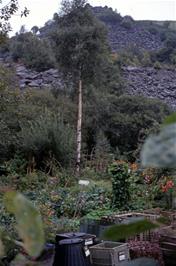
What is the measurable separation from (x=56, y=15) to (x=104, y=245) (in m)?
9.57

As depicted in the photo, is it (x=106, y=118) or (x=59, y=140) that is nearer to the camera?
(x=59, y=140)

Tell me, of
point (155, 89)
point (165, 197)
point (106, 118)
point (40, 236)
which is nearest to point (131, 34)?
point (155, 89)

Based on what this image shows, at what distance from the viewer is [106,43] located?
532 inches

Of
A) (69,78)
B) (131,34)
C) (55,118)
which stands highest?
(131,34)

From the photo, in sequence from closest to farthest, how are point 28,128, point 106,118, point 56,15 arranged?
point 28,128 → point 56,15 → point 106,118

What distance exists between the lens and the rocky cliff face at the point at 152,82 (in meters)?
22.8

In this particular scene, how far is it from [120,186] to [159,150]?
286 inches

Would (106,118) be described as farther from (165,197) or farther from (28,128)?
(165,197)

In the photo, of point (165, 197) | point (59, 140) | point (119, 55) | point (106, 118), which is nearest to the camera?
point (165, 197)

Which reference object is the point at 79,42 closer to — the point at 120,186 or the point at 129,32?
the point at 120,186

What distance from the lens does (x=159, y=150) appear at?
0.23m

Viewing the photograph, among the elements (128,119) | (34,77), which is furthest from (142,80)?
(128,119)

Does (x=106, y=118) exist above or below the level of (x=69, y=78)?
below

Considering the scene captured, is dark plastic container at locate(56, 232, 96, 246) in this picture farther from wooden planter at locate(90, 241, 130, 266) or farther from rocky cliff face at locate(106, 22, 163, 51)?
rocky cliff face at locate(106, 22, 163, 51)
